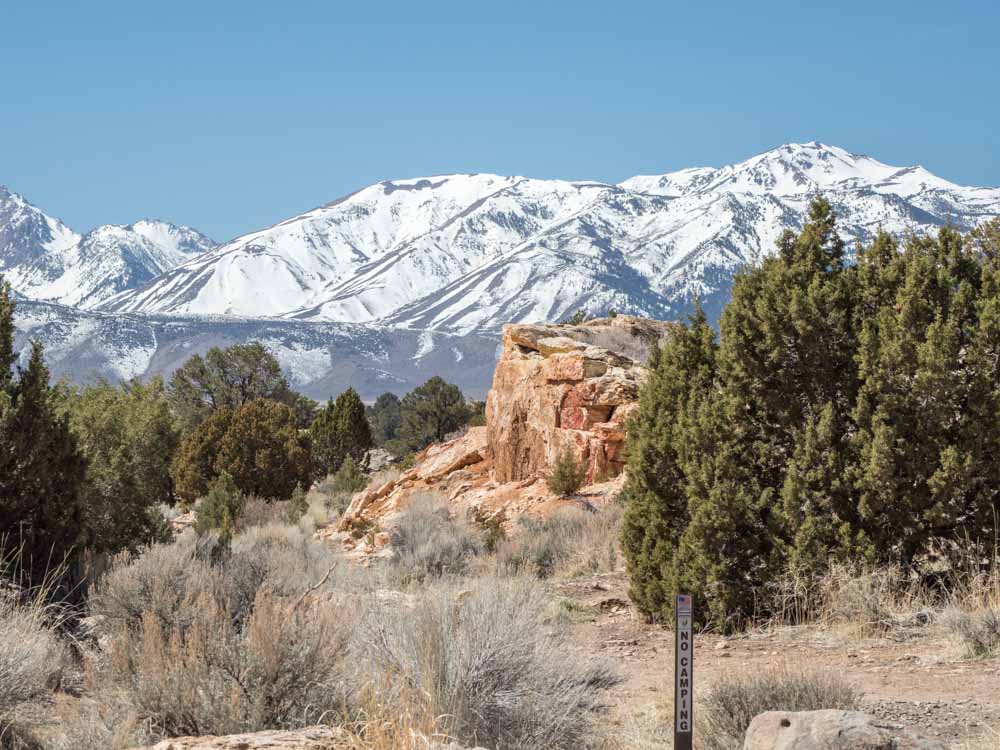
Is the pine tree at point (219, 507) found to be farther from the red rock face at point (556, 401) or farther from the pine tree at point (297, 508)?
the red rock face at point (556, 401)

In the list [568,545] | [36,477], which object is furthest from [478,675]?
[568,545]

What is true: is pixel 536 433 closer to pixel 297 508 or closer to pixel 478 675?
pixel 297 508

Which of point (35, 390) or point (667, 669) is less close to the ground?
point (35, 390)

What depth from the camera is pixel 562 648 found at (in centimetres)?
829

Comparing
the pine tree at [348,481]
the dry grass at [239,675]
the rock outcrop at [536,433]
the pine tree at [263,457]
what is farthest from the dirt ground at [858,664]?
the pine tree at [263,457]

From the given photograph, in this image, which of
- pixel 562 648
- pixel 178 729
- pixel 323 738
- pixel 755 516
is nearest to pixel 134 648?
pixel 178 729

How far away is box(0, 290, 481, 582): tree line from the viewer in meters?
10.1

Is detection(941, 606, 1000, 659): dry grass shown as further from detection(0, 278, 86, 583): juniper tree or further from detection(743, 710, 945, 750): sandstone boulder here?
detection(0, 278, 86, 583): juniper tree

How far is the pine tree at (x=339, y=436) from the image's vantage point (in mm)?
43281

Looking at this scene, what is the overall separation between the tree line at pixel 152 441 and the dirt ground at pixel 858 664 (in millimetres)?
4879

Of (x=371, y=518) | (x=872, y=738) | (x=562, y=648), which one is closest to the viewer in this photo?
(x=872, y=738)

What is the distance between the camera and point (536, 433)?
894 inches

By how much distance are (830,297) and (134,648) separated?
6523 millimetres

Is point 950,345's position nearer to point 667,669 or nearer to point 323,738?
point 667,669
